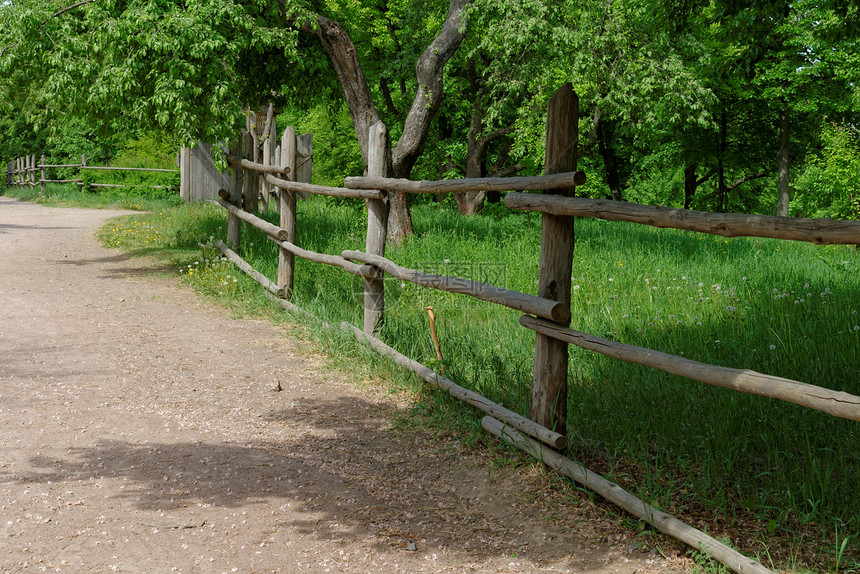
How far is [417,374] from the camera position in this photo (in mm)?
5527

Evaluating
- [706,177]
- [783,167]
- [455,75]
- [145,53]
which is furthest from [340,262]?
[706,177]

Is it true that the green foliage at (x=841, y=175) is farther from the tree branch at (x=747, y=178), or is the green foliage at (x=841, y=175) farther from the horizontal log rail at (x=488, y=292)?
the horizontal log rail at (x=488, y=292)

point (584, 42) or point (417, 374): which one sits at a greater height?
point (584, 42)

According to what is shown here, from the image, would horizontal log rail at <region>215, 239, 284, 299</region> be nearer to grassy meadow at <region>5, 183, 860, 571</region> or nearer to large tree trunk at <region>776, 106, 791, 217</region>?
grassy meadow at <region>5, 183, 860, 571</region>

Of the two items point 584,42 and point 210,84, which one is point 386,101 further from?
point 210,84

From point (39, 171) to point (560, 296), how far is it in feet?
95.8

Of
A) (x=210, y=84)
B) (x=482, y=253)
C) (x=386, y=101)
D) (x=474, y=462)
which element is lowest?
(x=474, y=462)

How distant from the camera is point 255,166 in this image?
9.29 meters

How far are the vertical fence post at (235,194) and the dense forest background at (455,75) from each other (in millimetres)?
873

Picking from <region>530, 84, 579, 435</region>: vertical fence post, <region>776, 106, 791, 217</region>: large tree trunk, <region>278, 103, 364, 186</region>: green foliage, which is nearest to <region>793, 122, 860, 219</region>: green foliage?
<region>776, 106, 791, 217</region>: large tree trunk

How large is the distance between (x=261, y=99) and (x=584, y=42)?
5571mm

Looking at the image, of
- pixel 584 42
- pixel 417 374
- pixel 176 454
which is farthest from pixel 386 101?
pixel 176 454

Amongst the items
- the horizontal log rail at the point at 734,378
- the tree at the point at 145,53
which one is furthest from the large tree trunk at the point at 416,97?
the horizontal log rail at the point at 734,378

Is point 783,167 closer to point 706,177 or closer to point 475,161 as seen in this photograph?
point 706,177
